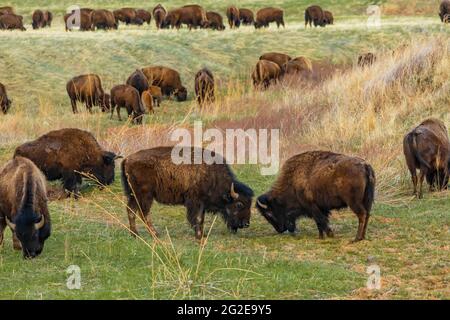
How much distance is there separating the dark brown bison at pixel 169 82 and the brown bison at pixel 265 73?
8.87ft

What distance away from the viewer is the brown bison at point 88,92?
91.7 feet

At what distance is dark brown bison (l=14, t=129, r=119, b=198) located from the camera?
15.2 meters

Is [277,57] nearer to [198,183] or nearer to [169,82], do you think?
[169,82]

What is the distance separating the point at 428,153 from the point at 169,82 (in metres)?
18.2

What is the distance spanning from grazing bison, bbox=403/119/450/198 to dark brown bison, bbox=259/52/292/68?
2025cm

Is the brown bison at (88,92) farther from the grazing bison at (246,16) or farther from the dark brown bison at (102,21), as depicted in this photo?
the grazing bison at (246,16)

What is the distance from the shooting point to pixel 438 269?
411 inches

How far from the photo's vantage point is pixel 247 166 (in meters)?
18.5

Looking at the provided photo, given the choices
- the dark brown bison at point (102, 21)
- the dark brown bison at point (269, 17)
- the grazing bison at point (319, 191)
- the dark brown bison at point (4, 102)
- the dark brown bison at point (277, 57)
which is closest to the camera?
the grazing bison at point (319, 191)

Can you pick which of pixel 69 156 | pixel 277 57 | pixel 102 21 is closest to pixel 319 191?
pixel 69 156

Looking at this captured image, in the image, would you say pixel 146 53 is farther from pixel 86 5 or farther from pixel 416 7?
pixel 86 5

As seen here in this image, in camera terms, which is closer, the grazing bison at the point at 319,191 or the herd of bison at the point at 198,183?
the herd of bison at the point at 198,183

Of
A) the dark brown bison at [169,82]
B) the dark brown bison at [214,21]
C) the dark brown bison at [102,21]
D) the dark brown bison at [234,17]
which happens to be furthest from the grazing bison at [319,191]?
the dark brown bison at [234,17]

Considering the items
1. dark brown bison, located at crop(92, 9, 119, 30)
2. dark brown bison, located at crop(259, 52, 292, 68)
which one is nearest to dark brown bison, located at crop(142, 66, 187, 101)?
dark brown bison, located at crop(259, 52, 292, 68)
